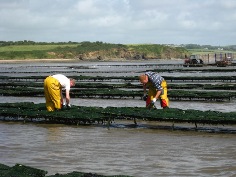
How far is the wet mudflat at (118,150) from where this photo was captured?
9.62 m

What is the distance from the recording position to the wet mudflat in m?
9.62

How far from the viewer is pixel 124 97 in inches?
1073

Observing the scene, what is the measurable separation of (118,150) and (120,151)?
0.15m

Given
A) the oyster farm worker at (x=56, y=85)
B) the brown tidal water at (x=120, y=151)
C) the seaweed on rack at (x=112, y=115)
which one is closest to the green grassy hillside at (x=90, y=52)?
the seaweed on rack at (x=112, y=115)

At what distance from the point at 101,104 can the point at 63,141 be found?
11.3 metres

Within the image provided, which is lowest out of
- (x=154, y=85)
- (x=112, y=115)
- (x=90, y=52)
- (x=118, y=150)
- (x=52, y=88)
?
(x=118, y=150)

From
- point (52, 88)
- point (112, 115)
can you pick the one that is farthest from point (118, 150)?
point (52, 88)

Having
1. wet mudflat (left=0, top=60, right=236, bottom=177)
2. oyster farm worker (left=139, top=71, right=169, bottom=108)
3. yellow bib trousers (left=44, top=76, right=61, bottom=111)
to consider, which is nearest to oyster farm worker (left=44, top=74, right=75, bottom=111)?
yellow bib trousers (left=44, top=76, right=61, bottom=111)

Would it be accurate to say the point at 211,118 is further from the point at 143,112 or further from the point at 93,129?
the point at 93,129

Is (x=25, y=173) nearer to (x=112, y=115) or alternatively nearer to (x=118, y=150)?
(x=118, y=150)

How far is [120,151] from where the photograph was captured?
37.3 feet

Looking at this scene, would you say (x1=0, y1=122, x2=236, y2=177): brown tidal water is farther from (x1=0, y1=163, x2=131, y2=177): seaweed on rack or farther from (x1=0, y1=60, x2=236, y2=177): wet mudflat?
(x1=0, y1=163, x2=131, y2=177): seaweed on rack

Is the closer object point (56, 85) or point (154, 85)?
point (154, 85)

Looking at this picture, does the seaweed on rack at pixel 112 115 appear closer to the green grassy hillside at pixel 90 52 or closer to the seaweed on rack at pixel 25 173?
the seaweed on rack at pixel 25 173
